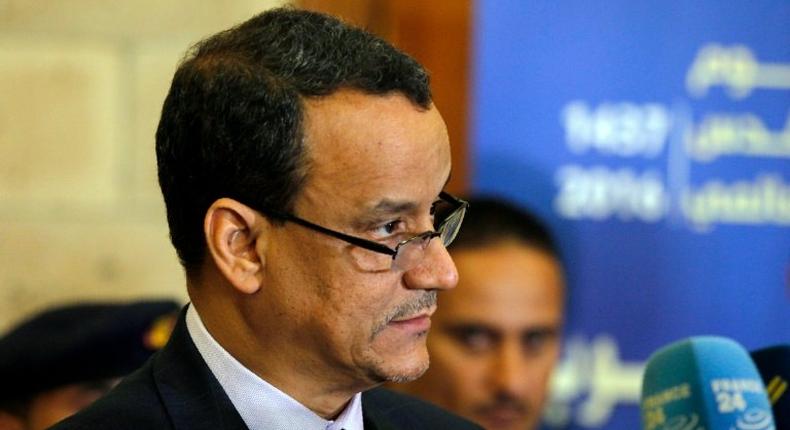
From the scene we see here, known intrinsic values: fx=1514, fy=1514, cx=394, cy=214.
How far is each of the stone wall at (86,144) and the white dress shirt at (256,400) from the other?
1543 millimetres

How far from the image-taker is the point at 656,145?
3172 mm

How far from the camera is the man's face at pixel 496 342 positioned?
3.07m

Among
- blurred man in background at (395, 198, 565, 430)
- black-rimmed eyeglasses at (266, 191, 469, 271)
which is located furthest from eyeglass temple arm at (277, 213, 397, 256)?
blurred man in background at (395, 198, 565, 430)

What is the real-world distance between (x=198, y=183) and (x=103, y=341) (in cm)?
112

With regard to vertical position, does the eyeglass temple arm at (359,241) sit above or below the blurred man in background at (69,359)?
above

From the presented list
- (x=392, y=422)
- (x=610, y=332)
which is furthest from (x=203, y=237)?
(x=610, y=332)

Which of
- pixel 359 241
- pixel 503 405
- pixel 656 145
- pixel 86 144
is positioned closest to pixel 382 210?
pixel 359 241

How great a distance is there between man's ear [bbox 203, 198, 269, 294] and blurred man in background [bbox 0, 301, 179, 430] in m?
1.10

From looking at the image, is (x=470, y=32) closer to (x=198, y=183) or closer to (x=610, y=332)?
(x=610, y=332)

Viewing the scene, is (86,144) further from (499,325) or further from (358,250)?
(358,250)

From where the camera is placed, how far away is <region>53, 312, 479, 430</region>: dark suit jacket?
5.57 feet

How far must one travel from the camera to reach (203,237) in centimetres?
179

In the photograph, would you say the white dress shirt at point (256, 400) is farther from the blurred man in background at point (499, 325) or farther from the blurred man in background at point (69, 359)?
the blurred man in background at point (499, 325)

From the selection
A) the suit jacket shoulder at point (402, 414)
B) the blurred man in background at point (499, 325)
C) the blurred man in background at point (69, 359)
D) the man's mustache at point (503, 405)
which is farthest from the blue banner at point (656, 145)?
the suit jacket shoulder at point (402, 414)
